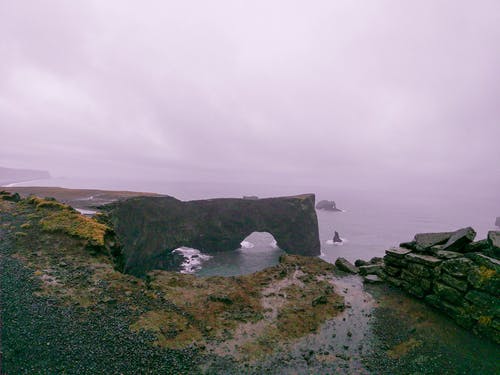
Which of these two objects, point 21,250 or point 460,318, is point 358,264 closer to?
point 460,318

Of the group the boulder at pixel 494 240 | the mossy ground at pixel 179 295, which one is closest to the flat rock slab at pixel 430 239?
the boulder at pixel 494 240

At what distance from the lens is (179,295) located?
12.2m

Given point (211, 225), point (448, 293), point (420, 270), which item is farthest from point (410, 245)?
point (211, 225)

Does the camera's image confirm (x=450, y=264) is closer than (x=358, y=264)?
Yes

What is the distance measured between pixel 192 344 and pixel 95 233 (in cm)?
1102

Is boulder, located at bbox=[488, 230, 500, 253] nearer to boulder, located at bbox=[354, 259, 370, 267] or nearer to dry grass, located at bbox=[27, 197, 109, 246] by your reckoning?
boulder, located at bbox=[354, 259, 370, 267]

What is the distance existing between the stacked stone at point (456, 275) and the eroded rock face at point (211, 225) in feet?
136

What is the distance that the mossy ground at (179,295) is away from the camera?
31.5 feet

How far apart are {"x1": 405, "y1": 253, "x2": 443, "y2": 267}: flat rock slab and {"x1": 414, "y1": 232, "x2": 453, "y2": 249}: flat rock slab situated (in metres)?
0.77

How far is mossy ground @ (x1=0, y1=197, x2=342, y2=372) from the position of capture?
9.59 meters

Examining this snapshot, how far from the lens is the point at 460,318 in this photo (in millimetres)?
10047

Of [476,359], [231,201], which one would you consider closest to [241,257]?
[231,201]

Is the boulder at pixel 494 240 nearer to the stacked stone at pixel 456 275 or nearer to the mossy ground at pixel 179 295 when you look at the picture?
the stacked stone at pixel 456 275

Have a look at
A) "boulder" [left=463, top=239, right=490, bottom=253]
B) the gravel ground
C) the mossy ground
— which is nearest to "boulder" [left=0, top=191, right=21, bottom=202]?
the mossy ground
